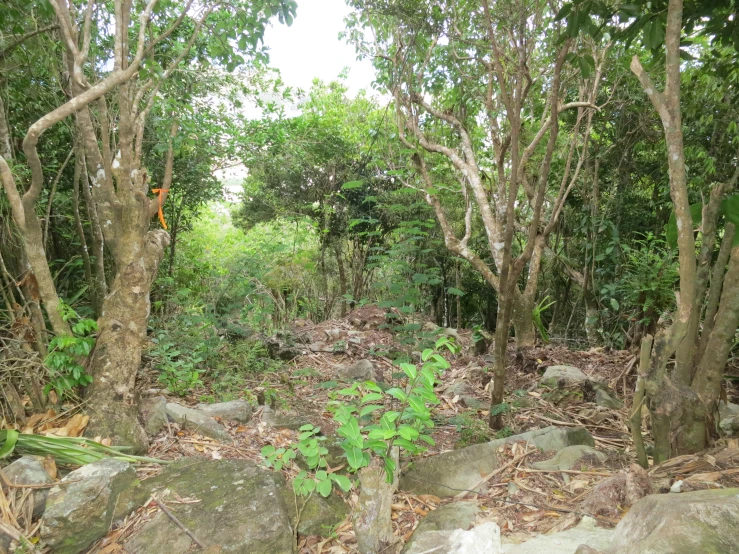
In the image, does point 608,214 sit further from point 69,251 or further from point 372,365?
point 69,251

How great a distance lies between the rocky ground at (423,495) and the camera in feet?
6.57

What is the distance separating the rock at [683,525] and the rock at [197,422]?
2.77 metres

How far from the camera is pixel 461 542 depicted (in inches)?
79.1

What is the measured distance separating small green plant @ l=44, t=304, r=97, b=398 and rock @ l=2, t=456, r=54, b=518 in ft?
1.81

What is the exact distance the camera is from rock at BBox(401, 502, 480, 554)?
2.40 meters

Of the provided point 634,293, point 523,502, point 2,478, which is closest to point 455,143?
point 634,293

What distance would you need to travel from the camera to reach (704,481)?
226 cm

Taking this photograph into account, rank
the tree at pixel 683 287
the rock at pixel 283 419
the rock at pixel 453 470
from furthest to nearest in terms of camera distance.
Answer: the rock at pixel 283 419, the rock at pixel 453 470, the tree at pixel 683 287

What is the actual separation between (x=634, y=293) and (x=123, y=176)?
16.2 feet

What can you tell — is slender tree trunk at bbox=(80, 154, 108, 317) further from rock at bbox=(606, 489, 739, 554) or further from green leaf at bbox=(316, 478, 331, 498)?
rock at bbox=(606, 489, 739, 554)

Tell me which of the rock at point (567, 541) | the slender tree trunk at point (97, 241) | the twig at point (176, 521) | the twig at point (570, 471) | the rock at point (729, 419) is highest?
the slender tree trunk at point (97, 241)

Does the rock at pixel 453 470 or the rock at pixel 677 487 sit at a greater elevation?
the rock at pixel 677 487

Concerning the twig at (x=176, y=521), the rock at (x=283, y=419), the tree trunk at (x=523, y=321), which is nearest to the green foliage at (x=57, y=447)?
the twig at (x=176, y=521)

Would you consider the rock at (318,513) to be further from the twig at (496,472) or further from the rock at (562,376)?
the rock at (562,376)
